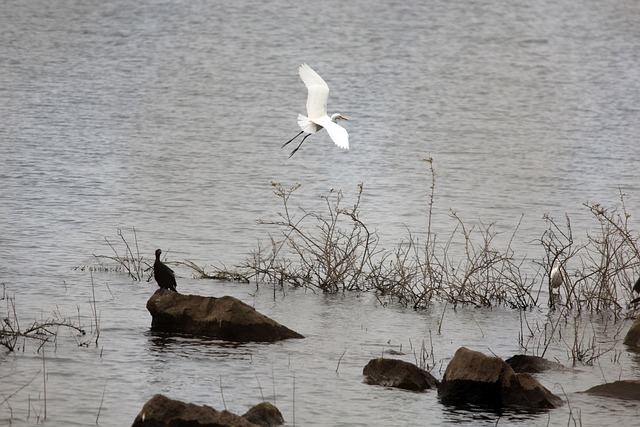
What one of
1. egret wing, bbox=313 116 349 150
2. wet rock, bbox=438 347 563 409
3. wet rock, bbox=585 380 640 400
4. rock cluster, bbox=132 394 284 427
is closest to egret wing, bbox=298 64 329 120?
egret wing, bbox=313 116 349 150

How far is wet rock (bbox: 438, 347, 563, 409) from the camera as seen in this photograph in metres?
11.5

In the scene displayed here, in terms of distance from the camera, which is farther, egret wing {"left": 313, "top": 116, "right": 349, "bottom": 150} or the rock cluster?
egret wing {"left": 313, "top": 116, "right": 349, "bottom": 150}

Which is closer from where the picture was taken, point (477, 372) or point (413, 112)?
point (477, 372)

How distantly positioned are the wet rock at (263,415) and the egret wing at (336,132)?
4.60 metres

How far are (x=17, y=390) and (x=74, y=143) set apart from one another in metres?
18.7

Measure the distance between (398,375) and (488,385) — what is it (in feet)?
3.31

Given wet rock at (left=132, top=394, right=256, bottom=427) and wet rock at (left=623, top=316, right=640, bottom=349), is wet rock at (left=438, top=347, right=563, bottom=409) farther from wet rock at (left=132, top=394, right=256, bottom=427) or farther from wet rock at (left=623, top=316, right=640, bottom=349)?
wet rock at (left=623, top=316, right=640, bottom=349)

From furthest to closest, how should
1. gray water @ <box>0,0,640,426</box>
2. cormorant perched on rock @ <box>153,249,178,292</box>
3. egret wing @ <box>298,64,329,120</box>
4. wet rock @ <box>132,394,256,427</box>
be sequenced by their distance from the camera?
egret wing @ <box>298,64,329,120</box> < cormorant perched on rock @ <box>153,249,178,292</box> < gray water @ <box>0,0,640,426</box> < wet rock @ <box>132,394,256,427</box>

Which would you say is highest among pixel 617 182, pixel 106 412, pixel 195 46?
pixel 195 46

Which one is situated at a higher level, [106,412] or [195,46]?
[195,46]

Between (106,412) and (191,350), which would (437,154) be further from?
(106,412)

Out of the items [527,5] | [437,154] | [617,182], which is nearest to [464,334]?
[617,182]

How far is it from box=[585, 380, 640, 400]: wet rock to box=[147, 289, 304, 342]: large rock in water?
11.7ft

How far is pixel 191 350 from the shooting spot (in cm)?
1318
